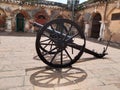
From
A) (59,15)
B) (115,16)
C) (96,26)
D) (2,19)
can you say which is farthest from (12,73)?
(59,15)

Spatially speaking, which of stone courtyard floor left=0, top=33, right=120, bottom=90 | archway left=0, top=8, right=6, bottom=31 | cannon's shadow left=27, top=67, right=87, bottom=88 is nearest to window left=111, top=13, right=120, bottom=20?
stone courtyard floor left=0, top=33, right=120, bottom=90

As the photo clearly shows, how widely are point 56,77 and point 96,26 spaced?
1172 centimetres

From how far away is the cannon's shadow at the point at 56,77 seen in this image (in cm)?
294

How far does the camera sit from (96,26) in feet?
46.4

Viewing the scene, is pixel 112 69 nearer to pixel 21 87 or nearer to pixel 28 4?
pixel 21 87

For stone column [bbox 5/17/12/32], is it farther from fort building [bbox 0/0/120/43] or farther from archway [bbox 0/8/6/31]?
archway [bbox 0/8/6/31]

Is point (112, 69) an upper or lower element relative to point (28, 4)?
lower

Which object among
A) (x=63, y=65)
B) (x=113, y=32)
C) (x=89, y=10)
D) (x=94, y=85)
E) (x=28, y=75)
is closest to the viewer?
(x=94, y=85)

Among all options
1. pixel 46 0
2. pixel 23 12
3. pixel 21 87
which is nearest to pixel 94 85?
pixel 21 87

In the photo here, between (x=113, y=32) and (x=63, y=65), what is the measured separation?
28.1 feet

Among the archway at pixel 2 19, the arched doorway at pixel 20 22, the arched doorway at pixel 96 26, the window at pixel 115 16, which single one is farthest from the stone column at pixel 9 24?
the window at pixel 115 16

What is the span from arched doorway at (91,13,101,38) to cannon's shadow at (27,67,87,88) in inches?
423

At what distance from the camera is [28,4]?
618 inches

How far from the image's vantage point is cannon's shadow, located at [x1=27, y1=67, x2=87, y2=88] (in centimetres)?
294
